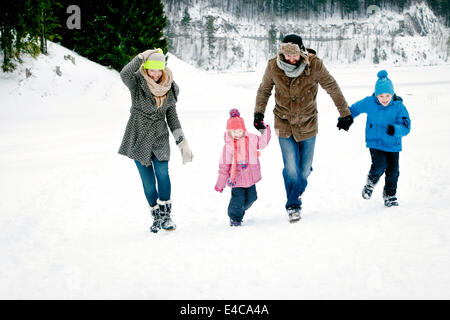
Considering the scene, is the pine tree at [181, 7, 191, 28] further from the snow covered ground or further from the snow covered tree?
the snow covered ground

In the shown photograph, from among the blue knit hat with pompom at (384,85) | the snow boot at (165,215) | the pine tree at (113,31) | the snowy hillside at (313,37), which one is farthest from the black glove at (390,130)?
the snowy hillside at (313,37)

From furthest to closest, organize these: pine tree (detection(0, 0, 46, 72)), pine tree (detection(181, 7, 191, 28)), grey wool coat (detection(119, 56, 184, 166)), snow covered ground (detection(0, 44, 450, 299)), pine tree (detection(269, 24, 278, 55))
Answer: pine tree (detection(269, 24, 278, 55))
pine tree (detection(181, 7, 191, 28))
pine tree (detection(0, 0, 46, 72))
grey wool coat (detection(119, 56, 184, 166))
snow covered ground (detection(0, 44, 450, 299))

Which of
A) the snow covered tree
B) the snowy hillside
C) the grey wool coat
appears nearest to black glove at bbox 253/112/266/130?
the grey wool coat

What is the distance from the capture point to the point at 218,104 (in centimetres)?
1983

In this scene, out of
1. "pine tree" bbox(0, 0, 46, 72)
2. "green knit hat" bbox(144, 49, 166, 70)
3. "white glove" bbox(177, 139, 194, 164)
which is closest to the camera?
"green knit hat" bbox(144, 49, 166, 70)

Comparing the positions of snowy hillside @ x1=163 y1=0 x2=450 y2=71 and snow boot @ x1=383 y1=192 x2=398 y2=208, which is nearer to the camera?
snow boot @ x1=383 y1=192 x2=398 y2=208

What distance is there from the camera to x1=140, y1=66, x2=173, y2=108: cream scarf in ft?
12.8

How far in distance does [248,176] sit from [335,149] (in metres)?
4.58

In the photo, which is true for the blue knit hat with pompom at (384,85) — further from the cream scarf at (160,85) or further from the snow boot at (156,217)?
the snow boot at (156,217)

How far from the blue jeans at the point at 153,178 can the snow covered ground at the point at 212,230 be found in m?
0.44

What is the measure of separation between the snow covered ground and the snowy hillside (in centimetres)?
5617

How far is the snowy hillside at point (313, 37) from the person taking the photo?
64.8m
